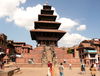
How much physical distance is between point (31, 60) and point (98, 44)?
3426cm

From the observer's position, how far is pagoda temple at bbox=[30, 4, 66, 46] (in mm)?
39562

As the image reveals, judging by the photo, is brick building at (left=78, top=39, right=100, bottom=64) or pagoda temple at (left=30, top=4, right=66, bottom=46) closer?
pagoda temple at (left=30, top=4, right=66, bottom=46)

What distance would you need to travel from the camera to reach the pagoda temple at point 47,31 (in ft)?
130

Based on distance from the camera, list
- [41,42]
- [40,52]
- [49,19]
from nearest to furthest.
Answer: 1. [40,52]
2. [41,42]
3. [49,19]

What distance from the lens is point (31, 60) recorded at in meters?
33.1

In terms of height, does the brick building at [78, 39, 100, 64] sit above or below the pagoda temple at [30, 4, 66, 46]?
below

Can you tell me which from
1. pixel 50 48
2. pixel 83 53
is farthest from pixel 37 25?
pixel 83 53

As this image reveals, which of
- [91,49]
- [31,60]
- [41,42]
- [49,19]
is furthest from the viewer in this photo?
[91,49]

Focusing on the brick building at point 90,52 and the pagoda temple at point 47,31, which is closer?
the pagoda temple at point 47,31

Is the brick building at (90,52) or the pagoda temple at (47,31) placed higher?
the pagoda temple at (47,31)

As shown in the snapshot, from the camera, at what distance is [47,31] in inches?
1547

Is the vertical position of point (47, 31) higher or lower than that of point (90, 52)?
higher

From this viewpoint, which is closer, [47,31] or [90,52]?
[47,31]

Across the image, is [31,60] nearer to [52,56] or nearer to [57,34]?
[52,56]
